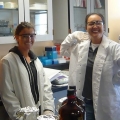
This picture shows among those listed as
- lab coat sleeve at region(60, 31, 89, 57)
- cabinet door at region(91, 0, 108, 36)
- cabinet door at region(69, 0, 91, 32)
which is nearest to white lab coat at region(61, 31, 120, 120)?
lab coat sleeve at region(60, 31, 89, 57)

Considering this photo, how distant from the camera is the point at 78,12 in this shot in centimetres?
307

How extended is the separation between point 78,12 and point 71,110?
7.77 ft

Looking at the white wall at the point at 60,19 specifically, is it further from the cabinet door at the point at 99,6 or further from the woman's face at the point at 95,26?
the woman's face at the point at 95,26

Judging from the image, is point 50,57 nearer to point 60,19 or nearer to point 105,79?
point 60,19

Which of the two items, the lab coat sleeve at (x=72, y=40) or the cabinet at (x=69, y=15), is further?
the cabinet at (x=69, y=15)

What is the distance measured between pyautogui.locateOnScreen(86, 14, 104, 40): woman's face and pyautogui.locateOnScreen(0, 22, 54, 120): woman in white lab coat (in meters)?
0.50

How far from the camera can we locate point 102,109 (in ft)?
6.44

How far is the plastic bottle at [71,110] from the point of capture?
0.84m

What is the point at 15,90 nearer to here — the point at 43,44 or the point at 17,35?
the point at 17,35

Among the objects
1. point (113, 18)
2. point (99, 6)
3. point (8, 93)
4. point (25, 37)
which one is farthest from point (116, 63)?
point (113, 18)

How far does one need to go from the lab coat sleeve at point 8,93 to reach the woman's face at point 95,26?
0.76 m

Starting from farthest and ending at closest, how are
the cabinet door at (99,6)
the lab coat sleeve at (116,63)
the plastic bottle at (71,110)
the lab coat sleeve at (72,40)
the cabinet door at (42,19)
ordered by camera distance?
the cabinet door at (99,6), the cabinet door at (42,19), the lab coat sleeve at (72,40), the lab coat sleeve at (116,63), the plastic bottle at (71,110)

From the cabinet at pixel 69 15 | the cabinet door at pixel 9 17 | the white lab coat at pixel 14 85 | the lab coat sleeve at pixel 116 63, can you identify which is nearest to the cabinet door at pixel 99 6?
the cabinet at pixel 69 15

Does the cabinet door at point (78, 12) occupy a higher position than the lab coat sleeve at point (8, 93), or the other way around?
the cabinet door at point (78, 12)
